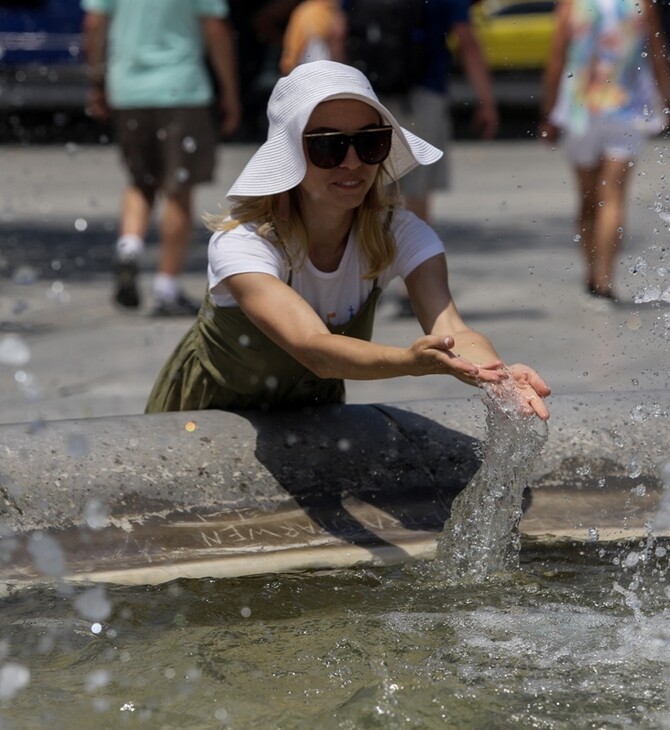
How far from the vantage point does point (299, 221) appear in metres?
3.43

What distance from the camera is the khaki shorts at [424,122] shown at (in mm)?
6492

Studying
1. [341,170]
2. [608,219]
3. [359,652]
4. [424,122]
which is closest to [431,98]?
[424,122]

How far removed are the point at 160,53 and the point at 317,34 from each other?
0.77m

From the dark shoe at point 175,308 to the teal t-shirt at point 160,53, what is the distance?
35.8 inches

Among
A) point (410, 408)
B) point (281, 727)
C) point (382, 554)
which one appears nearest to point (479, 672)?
point (281, 727)

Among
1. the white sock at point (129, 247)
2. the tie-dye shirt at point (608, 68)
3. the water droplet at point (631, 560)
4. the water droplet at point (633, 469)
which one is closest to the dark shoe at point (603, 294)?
the tie-dye shirt at point (608, 68)

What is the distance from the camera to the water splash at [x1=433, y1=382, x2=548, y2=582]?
3.29 metres

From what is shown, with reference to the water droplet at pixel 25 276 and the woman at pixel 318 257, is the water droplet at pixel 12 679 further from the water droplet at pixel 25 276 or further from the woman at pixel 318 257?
the water droplet at pixel 25 276

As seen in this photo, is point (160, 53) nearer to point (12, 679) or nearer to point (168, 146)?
point (168, 146)

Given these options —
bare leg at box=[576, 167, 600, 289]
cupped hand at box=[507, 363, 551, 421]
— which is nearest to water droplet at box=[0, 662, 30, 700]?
cupped hand at box=[507, 363, 551, 421]

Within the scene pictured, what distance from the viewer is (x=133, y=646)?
2.93 metres

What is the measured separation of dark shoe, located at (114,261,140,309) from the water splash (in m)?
3.79

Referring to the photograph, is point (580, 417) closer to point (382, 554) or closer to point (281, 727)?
point (382, 554)

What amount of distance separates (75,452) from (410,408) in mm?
865
